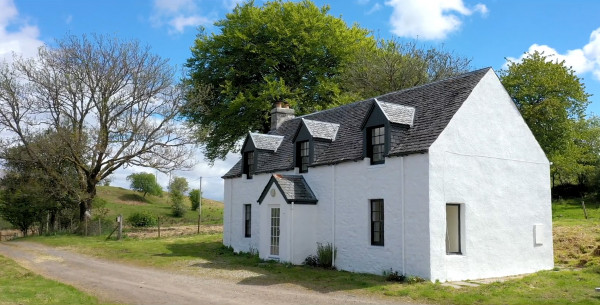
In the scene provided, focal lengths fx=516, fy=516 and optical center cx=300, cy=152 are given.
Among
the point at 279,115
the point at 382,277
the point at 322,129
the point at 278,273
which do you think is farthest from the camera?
the point at 279,115

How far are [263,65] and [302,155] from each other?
19.3m

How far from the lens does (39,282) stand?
16.9m

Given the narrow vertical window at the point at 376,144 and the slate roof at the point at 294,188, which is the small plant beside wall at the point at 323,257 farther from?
the narrow vertical window at the point at 376,144

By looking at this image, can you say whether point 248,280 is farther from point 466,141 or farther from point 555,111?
point 555,111

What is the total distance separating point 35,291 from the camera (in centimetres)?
1482

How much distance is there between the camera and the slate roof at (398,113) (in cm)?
1877

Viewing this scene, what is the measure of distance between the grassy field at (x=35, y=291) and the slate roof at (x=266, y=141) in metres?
12.0

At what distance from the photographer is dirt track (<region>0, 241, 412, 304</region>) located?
1409 cm

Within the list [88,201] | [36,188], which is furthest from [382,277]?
[36,188]

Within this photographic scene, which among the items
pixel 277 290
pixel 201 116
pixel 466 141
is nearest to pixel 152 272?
pixel 277 290

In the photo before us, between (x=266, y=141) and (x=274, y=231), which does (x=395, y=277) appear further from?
(x=266, y=141)

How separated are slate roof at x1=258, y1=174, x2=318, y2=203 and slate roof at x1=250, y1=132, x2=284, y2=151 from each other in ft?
14.2

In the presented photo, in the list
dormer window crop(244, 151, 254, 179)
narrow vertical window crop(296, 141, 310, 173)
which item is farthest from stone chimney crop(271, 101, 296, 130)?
narrow vertical window crop(296, 141, 310, 173)

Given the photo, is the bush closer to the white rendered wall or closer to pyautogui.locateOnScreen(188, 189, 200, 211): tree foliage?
pyautogui.locateOnScreen(188, 189, 200, 211): tree foliage
